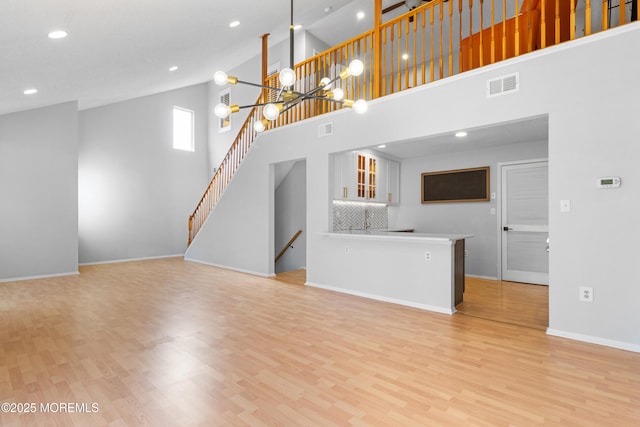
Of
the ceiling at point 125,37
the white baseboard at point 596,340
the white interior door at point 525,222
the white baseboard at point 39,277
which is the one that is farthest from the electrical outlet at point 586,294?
the white baseboard at point 39,277

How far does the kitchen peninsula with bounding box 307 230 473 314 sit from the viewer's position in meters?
4.12

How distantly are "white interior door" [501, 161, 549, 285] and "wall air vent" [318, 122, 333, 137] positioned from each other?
3.34 metres

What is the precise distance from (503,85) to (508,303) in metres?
2.86

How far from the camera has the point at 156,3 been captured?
3.37m

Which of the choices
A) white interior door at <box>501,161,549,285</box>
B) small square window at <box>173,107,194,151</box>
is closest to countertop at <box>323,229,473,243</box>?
white interior door at <box>501,161,549,285</box>

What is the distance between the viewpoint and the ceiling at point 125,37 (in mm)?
3068

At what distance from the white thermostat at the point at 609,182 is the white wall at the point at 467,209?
9.16 ft

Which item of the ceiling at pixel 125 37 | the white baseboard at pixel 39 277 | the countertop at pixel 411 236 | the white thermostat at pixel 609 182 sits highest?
the ceiling at pixel 125 37

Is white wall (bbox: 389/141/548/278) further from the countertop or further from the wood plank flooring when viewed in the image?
the countertop

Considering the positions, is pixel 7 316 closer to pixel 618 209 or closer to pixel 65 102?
pixel 65 102

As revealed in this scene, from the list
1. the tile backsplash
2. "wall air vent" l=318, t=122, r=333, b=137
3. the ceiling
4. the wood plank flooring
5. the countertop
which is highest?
the ceiling

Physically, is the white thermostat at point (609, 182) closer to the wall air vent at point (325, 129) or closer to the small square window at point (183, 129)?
the wall air vent at point (325, 129)

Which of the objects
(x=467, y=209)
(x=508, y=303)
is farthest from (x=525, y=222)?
(x=508, y=303)

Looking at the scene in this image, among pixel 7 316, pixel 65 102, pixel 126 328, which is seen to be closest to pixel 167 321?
pixel 126 328
